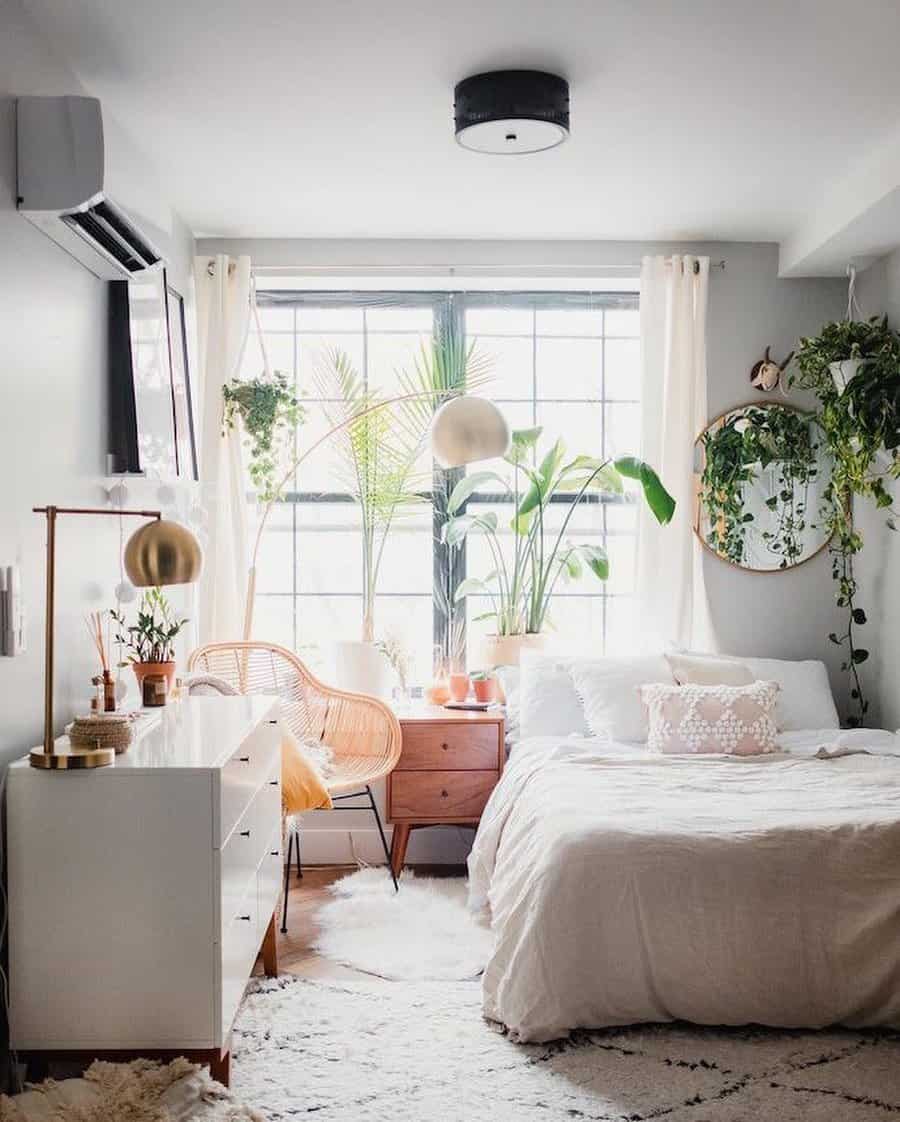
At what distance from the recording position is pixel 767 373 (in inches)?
194

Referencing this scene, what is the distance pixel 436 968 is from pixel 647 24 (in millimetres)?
2733

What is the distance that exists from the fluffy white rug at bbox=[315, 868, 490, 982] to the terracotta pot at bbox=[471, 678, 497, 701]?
29.4 inches

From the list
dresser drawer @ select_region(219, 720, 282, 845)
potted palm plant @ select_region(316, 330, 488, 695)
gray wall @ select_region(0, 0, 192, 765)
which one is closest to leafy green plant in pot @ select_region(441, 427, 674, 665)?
potted palm plant @ select_region(316, 330, 488, 695)

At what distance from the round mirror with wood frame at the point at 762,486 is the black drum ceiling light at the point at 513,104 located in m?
1.96

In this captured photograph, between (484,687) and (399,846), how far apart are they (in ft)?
2.43

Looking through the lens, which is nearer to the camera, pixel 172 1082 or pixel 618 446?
pixel 172 1082

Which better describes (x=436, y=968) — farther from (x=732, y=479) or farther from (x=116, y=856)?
(x=732, y=479)

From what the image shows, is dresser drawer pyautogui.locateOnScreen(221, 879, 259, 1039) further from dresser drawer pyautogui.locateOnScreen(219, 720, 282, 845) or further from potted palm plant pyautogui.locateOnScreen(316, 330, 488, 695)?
potted palm plant pyautogui.locateOnScreen(316, 330, 488, 695)

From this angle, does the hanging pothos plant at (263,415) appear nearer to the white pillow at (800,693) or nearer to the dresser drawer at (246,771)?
the dresser drawer at (246,771)

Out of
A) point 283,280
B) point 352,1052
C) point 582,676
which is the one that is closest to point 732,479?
point 582,676

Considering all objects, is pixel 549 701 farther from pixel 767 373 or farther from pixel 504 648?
pixel 767 373

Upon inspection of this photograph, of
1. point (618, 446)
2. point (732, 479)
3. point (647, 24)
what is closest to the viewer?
A: point (647, 24)

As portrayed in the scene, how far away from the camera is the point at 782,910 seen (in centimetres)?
299

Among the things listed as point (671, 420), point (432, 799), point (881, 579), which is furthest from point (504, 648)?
point (881, 579)
